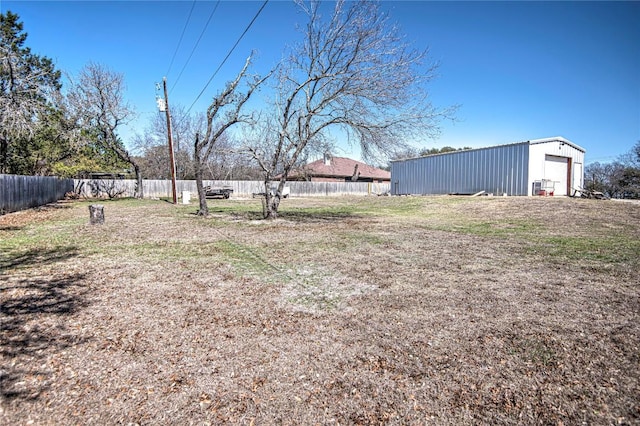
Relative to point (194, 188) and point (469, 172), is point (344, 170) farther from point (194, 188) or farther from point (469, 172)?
point (469, 172)

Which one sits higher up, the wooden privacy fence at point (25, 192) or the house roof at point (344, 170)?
the house roof at point (344, 170)

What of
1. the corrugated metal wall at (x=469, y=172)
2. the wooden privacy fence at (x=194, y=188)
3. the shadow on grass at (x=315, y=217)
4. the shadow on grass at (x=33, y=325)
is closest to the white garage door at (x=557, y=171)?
the corrugated metal wall at (x=469, y=172)

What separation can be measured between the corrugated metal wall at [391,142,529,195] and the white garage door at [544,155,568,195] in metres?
1.96

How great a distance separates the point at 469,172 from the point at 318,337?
22063mm

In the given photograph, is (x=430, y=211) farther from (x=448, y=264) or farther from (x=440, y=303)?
(x=440, y=303)

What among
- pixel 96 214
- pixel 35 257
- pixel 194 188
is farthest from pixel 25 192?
pixel 194 188

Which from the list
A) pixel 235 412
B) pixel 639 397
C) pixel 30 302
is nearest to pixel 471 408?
pixel 639 397

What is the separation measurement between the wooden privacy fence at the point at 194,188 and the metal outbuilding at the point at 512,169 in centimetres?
1395

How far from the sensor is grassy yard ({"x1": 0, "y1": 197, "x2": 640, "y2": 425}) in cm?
212

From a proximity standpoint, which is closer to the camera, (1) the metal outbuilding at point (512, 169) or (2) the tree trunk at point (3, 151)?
(2) the tree trunk at point (3, 151)

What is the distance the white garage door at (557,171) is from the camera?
20.2 metres

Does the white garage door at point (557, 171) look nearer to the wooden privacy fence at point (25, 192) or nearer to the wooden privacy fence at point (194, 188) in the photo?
the wooden privacy fence at point (194, 188)

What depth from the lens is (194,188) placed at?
3294cm

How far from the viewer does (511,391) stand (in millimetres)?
2258
